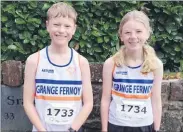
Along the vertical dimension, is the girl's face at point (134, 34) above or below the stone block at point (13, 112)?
above

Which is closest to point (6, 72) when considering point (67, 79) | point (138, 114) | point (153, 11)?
point (67, 79)

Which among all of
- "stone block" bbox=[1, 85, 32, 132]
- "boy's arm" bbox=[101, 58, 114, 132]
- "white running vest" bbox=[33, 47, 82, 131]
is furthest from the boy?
"stone block" bbox=[1, 85, 32, 132]

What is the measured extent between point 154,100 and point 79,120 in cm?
77

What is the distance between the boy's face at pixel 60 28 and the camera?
372 centimetres

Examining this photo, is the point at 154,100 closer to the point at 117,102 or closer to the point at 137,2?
the point at 117,102

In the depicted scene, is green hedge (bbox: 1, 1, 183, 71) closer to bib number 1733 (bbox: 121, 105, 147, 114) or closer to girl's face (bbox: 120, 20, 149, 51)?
girl's face (bbox: 120, 20, 149, 51)

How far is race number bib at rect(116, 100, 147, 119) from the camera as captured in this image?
3922 millimetres

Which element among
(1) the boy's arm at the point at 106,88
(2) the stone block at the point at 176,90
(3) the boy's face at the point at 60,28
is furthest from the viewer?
(2) the stone block at the point at 176,90

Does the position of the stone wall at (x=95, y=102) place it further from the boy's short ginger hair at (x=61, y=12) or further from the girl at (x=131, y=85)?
the boy's short ginger hair at (x=61, y=12)

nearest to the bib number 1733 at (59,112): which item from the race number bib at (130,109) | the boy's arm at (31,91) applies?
the boy's arm at (31,91)

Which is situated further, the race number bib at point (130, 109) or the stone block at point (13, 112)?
the stone block at point (13, 112)

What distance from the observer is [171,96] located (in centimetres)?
485

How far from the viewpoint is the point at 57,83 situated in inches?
149

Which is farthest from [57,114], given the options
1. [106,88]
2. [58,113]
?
[106,88]
